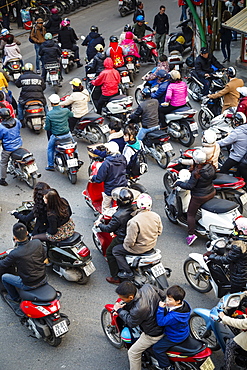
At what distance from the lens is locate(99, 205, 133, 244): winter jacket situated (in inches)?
312

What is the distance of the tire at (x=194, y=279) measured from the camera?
7.92 m

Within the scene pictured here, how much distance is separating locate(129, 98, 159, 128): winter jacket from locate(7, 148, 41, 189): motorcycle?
2260mm

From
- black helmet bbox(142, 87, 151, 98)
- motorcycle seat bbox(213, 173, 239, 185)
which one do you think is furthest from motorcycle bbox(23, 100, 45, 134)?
motorcycle seat bbox(213, 173, 239, 185)

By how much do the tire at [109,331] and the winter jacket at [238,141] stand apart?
409cm

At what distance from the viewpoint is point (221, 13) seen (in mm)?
17859

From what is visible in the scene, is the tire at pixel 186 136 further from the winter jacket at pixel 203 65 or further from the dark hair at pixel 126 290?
the dark hair at pixel 126 290

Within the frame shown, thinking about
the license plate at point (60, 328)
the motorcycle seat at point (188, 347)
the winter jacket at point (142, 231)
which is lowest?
the license plate at point (60, 328)

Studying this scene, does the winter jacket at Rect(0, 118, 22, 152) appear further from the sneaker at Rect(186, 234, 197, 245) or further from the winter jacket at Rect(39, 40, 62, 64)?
the winter jacket at Rect(39, 40, 62, 64)

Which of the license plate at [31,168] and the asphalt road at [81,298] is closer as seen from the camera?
the asphalt road at [81,298]

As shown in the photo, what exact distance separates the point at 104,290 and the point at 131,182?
2755 millimetres

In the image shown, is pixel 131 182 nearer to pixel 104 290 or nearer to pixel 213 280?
pixel 104 290

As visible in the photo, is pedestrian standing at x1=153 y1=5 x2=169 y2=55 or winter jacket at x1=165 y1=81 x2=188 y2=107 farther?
pedestrian standing at x1=153 y1=5 x2=169 y2=55

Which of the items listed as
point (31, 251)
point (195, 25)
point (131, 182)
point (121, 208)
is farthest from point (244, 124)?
point (195, 25)

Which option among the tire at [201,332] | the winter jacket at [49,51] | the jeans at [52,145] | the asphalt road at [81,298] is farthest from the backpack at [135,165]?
the winter jacket at [49,51]
